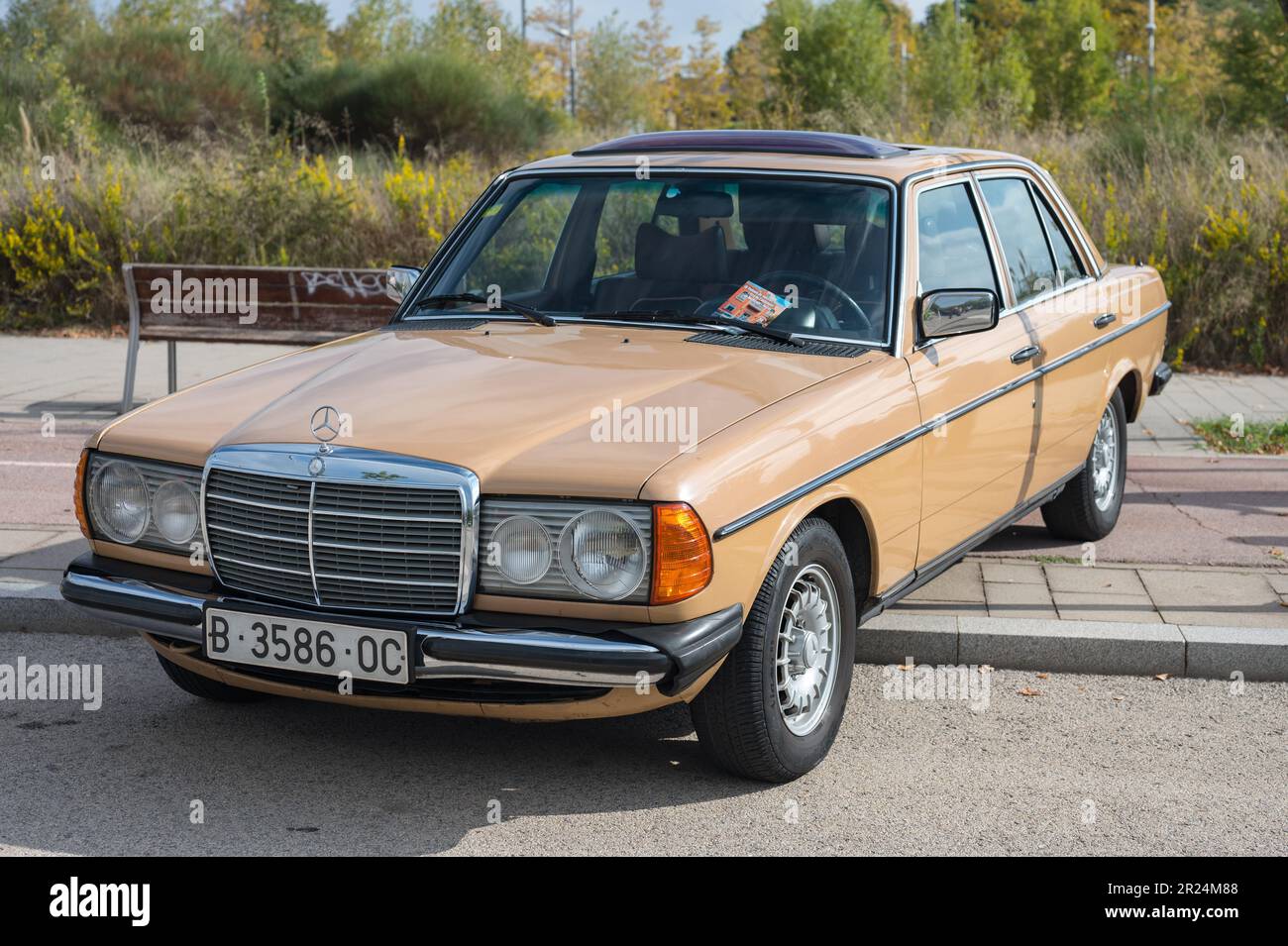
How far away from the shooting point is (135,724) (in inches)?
192

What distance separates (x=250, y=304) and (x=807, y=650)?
21.8ft

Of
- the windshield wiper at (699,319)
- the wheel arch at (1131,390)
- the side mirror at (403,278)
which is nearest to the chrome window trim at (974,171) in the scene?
the windshield wiper at (699,319)

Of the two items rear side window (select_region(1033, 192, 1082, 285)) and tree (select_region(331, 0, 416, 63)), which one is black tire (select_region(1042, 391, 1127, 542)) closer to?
rear side window (select_region(1033, 192, 1082, 285))

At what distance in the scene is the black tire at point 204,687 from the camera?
492 cm

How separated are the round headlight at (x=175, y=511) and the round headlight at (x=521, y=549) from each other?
39.2 inches

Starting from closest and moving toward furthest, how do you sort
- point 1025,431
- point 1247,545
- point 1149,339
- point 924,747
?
point 924,747 → point 1025,431 → point 1247,545 → point 1149,339

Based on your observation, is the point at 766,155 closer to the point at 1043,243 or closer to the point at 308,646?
the point at 1043,243

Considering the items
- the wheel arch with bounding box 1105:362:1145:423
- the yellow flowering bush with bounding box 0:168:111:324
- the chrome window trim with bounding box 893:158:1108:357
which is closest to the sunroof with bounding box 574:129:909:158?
the chrome window trim with bounding box 893:158:1108:357

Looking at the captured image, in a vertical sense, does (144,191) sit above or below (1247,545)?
above

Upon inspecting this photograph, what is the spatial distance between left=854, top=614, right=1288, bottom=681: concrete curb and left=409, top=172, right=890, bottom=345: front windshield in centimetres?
125
